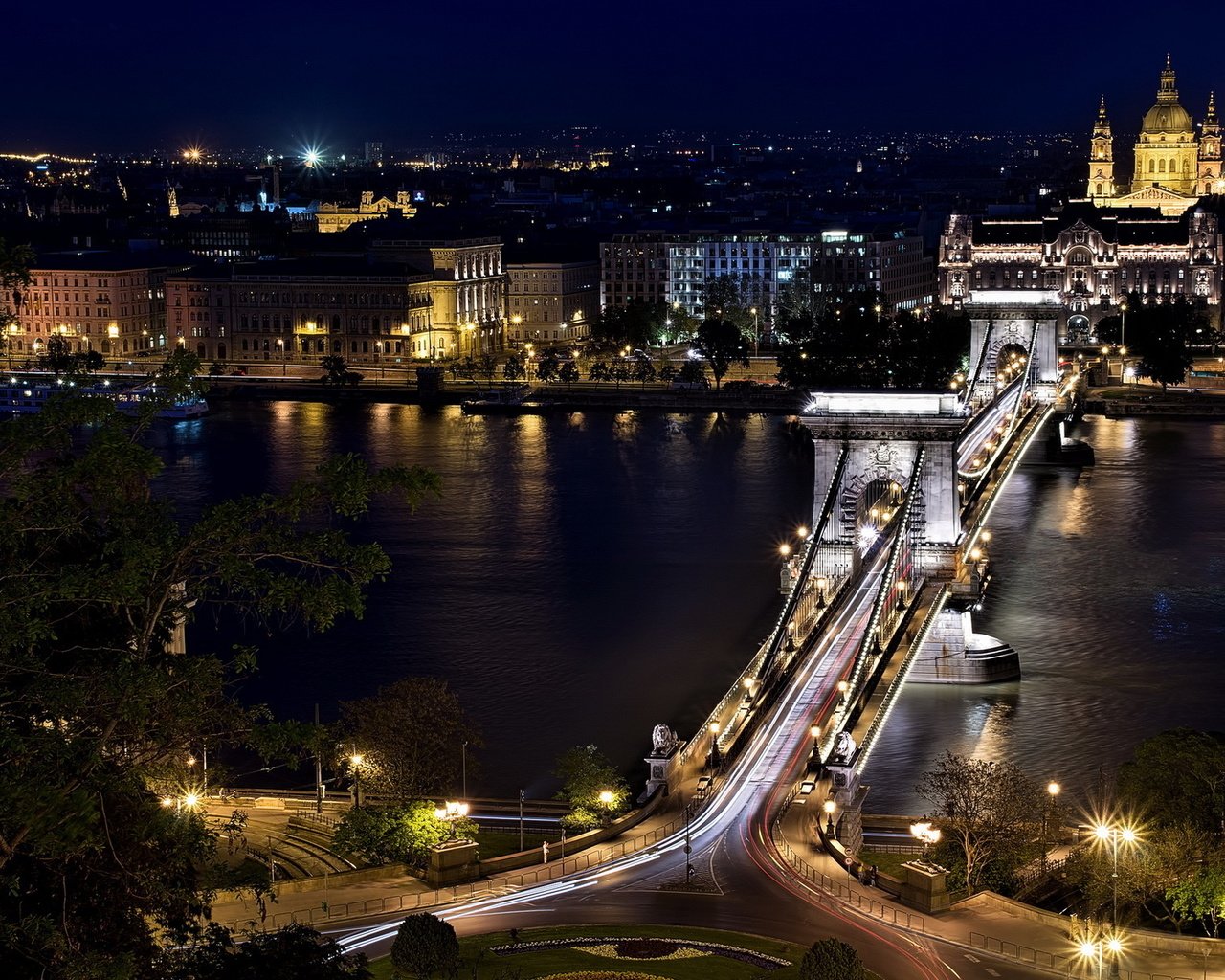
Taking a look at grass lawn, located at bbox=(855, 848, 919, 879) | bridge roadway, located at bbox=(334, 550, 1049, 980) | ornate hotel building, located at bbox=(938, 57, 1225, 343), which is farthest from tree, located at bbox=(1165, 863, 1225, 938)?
ornate hotel building, located at bbox=(938, 57, 1225, 343)

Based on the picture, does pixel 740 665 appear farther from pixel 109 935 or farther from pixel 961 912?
pixel 109 935

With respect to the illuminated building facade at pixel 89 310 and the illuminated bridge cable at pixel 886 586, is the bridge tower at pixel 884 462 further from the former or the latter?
the illuminated building facade at pixel 89 310

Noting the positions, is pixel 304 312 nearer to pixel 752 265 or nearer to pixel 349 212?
pixel 752 265

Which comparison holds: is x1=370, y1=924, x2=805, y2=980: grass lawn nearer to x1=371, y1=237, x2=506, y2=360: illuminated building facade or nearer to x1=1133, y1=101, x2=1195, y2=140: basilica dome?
x1=371, y1=237, x2=506, y2=360: illuminated building facade

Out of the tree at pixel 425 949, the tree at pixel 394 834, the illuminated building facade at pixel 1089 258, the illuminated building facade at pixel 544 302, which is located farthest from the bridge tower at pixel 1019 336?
the tree at pixel 425 949

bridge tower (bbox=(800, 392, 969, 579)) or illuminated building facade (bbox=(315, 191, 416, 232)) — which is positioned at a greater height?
illuminated building facade (bbox=(315, 191, 416, 232))

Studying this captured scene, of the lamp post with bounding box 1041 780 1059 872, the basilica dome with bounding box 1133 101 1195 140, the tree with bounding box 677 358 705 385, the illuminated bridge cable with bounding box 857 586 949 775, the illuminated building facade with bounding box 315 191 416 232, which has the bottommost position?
the lamp post with bounding box 1041 780 1059 872
